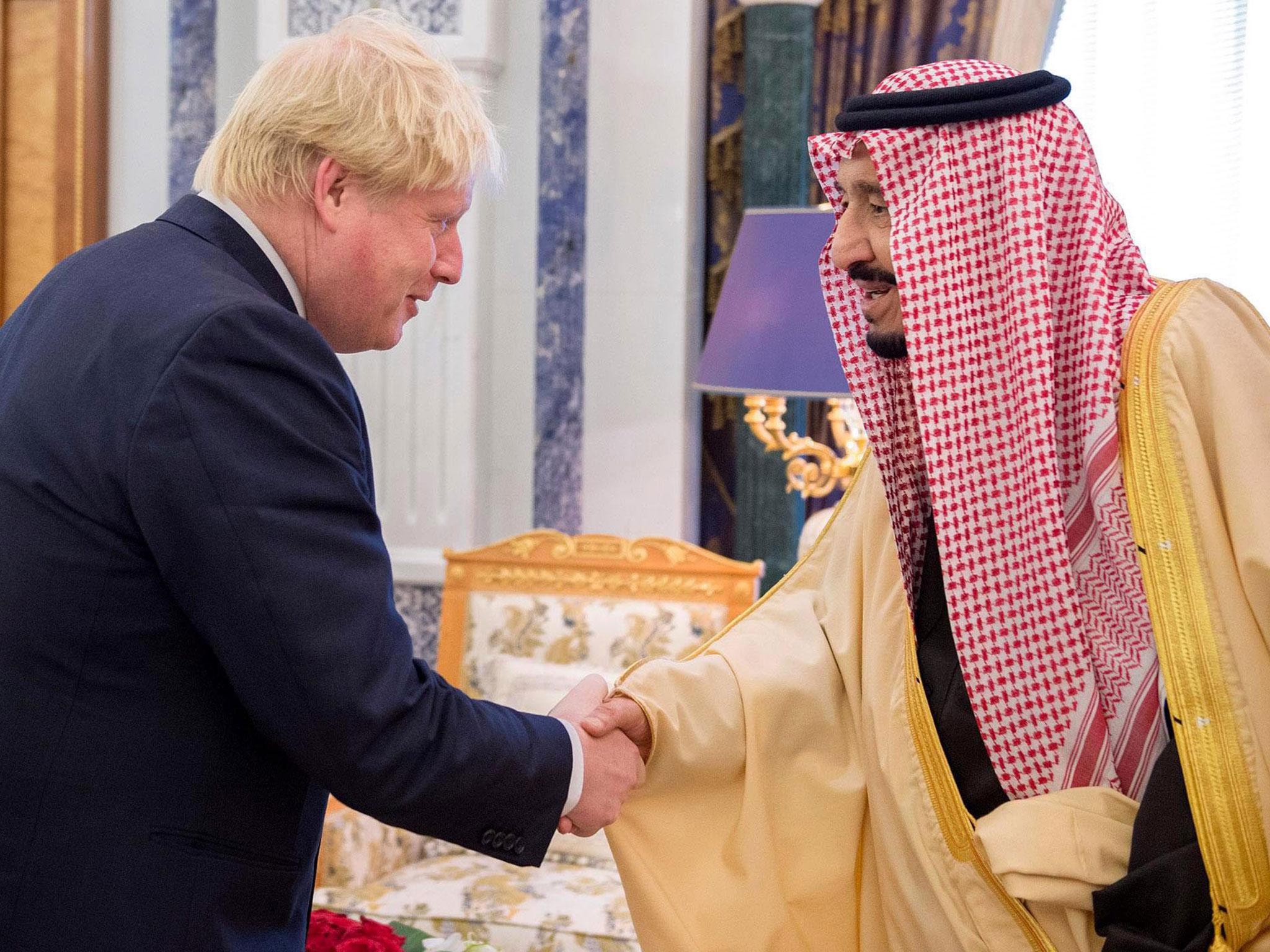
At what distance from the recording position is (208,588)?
131 centimetres

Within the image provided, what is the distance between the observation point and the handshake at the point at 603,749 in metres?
1.70

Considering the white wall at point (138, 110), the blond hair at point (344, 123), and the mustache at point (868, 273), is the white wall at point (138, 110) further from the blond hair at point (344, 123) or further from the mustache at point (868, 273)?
the mustache at point (868, 273)

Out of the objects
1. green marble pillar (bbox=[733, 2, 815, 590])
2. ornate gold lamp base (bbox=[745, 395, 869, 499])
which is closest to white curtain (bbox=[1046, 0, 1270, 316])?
green marble pillar (bbox=[733, 2, 815, 590])

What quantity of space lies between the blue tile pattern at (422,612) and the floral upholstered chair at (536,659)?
39 cm

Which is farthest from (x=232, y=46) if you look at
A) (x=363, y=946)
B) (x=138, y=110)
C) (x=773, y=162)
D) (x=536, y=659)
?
(x=363, y=946)

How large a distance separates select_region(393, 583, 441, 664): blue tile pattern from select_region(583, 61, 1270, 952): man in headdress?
2246 mm

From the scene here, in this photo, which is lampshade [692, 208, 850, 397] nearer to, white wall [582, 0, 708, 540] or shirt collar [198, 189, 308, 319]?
white wall [582, 0, 708, 540]

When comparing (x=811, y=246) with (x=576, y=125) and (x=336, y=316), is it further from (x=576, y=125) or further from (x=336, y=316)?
(x=336, y=316)

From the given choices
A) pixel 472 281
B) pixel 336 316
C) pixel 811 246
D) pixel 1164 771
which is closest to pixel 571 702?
pixel 336 316

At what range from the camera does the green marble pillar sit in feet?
12.9

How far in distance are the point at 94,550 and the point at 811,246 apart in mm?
2169

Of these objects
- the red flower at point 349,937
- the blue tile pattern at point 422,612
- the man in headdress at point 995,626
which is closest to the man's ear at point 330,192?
the man in headdress at point 995,626

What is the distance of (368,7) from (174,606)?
303cm

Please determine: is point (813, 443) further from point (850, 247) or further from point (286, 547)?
point (286, 547)
